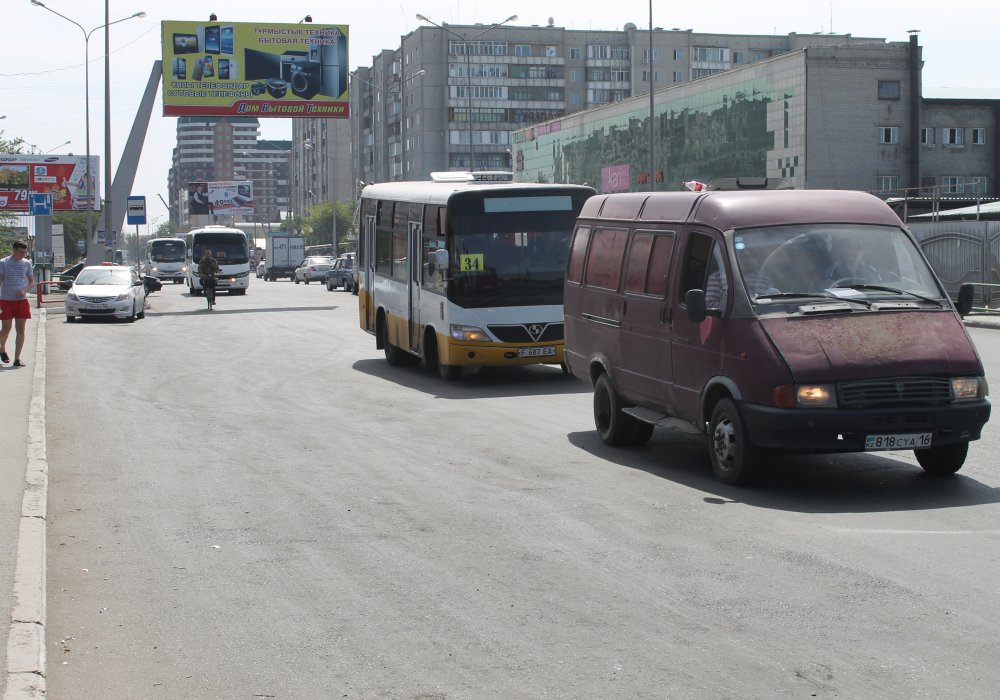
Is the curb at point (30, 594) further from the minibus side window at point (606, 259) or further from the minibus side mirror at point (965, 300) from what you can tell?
the minibus side mirror at point (965, 300)

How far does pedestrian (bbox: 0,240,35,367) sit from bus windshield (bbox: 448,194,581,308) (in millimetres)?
6761

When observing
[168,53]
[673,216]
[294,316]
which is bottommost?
[294,316]

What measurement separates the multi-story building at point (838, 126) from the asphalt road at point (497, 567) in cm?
4528

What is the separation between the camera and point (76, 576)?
7.32m

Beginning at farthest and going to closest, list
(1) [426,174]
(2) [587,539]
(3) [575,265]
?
(1) [426,174]
(3) [575,265]
(2) [587,539]

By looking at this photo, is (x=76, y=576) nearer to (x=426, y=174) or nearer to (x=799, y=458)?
(x=799, y=458)

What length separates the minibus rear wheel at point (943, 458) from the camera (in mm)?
9570

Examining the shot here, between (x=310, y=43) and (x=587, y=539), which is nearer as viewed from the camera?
(x=587, y=539)

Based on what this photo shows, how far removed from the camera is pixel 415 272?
1869 centimetres

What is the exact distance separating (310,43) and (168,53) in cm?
493

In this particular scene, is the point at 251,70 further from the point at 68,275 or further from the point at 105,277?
the point at 105,277

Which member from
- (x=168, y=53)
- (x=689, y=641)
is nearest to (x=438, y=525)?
(x=689, y=641)

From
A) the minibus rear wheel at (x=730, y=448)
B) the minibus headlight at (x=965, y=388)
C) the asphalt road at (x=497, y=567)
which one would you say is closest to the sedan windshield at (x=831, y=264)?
the minibus headlight at (x=965, y=388)

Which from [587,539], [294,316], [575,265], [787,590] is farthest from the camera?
[294,316]
